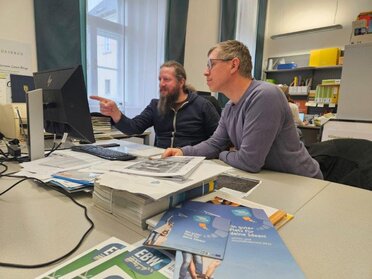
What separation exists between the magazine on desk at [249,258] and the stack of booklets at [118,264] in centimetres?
4

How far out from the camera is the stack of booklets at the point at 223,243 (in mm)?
432

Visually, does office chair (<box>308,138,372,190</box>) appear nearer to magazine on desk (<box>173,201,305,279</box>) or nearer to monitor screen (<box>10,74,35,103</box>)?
magazine on desk (<box>173,201,305,279</box>)

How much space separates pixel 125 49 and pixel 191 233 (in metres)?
2.69

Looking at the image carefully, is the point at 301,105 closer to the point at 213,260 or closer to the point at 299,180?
the point at 299,180

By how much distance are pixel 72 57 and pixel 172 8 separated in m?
1.46

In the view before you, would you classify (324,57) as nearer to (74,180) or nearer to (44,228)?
(74,180)

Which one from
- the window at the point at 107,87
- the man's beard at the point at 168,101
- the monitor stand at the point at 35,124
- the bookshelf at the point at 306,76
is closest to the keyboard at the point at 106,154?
the monitor stand at the point at 35,124

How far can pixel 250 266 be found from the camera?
17.5 inches

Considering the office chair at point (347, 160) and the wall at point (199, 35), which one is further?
the wall at point (199, 35)

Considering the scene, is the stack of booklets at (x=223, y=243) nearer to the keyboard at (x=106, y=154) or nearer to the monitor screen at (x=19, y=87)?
the keyboard at (x=106, y=154)

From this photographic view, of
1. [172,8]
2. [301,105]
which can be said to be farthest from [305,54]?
[172,8]

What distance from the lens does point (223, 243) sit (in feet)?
1.66

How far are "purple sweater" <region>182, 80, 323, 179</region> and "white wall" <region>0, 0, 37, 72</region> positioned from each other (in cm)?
186

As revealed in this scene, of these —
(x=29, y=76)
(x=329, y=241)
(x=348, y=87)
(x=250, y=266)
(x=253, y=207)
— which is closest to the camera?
(x=250, y=266)
